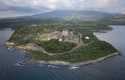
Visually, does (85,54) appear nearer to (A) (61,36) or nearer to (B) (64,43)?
(B) (64,43)

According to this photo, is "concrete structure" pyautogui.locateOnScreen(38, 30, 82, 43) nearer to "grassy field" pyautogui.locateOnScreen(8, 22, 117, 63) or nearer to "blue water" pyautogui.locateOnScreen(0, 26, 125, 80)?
"grassy field" pyautogui.locateOnScreen(8, 22, 117, 63)

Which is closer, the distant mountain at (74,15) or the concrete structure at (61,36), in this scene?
the distant mountain at (74,15)

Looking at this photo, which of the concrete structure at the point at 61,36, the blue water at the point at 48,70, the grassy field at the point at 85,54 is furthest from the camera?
the concrete structure at the point at 61,36

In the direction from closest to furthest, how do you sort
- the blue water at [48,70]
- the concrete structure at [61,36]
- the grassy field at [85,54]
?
the blue water at [48,70]
the grassy field at [85,54]
the concrete structure at [61,36]

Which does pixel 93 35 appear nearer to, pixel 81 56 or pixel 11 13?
pixel 81 56

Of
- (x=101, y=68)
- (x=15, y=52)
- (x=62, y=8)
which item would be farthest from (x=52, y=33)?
(x=101, y=68)

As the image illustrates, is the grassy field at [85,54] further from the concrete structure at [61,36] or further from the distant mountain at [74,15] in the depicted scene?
the distant mountain at [74,15]
